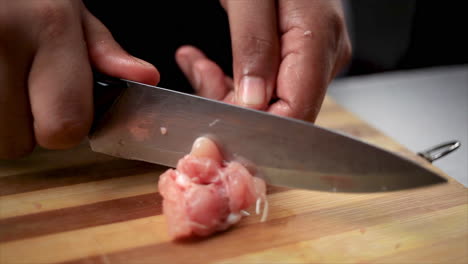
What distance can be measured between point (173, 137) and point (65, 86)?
1.38 feet

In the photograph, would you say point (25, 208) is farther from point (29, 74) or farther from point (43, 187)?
point (29, 74)

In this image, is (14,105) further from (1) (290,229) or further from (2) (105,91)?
(1) (290,229)

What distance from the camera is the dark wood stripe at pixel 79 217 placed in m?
1.51

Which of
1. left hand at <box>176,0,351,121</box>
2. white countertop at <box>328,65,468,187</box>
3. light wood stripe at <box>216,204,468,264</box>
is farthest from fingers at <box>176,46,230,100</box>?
light wood stripe at <box>216,204,468,264</box>

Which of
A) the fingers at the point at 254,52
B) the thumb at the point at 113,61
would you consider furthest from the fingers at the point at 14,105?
the fingers at the point at 254,52

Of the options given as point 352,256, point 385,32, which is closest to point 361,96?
point 385,32

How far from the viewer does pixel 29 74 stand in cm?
156

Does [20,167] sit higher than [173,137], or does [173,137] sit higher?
[173,137]

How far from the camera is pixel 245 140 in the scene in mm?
1619

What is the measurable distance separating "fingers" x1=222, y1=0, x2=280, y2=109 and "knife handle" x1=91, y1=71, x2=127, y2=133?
1.46ft

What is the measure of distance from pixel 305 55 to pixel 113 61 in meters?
0.73

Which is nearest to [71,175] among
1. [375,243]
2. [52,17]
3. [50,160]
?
[50,160]

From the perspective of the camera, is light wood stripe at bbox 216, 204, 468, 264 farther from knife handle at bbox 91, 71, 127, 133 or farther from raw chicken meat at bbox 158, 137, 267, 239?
knife handle at bbox 91, 71, 127, 133

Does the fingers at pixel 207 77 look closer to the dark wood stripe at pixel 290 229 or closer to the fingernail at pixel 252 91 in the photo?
the fingernail at pixel 252 91
